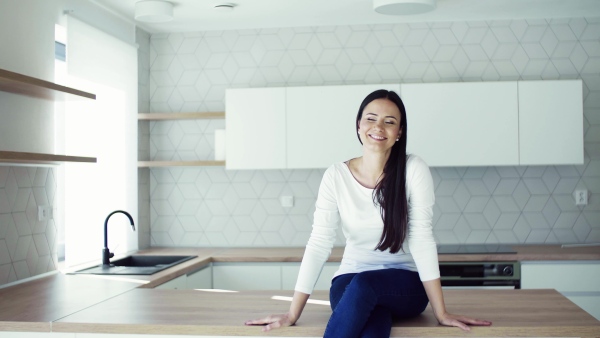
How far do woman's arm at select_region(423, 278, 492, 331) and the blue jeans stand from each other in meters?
0.05

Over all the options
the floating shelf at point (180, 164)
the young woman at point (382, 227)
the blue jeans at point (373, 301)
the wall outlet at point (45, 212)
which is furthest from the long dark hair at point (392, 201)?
the floating shelf at point (180, 164)

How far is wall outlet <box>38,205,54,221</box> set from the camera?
3469mm

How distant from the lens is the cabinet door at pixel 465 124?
4211 millimetres

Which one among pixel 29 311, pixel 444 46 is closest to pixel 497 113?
pixel 444 46

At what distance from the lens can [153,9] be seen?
13.0 ft

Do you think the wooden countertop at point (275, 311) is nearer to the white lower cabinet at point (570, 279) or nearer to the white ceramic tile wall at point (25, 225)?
the white ceramic tile wall at point (25, 225)

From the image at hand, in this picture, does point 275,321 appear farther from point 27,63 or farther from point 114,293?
point 27,63

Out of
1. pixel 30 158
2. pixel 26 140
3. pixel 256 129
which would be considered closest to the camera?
pixel 30 158

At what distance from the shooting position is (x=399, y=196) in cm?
235

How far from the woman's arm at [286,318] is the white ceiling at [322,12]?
2330 millimetres

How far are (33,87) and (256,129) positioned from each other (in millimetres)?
1641

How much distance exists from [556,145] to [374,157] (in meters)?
2.21

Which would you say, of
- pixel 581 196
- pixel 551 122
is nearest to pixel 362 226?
pixel 551 122

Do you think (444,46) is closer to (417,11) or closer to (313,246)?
(417,11)
